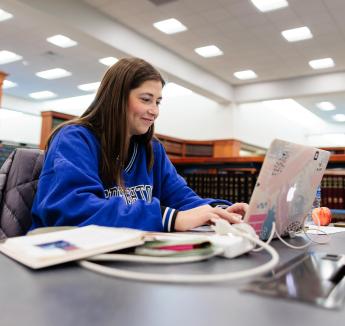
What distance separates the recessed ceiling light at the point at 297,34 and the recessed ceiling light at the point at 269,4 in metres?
0.71

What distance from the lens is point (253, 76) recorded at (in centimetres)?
748

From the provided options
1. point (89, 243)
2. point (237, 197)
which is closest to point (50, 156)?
point (89, 243)

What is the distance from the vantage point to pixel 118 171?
1.03m

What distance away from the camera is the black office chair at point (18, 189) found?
99 centimetres

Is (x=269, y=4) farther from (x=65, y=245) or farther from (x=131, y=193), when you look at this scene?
(x=65, y=245)

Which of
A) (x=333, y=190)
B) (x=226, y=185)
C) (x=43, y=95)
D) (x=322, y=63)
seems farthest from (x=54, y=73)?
(x=333, y=190)

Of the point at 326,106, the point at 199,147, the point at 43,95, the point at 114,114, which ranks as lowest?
the point at 114,114

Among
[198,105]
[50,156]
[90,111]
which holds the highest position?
[198,105]

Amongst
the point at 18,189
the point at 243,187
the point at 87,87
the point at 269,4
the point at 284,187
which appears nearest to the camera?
the point at 284,187

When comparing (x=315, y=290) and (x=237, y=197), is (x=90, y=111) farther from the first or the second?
(x=237, y=197)

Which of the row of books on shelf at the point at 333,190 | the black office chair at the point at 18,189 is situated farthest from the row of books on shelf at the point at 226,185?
the black office chair at the point at 18,189

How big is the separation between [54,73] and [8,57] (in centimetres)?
99

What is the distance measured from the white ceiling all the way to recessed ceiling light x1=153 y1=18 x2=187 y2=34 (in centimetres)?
10

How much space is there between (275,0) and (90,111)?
422 centimetres
